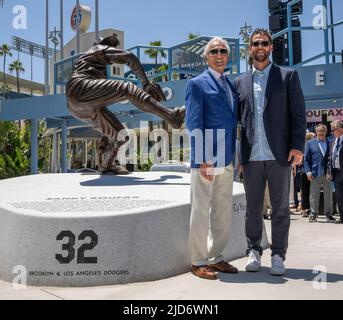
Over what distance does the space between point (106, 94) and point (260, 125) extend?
7.92 feet

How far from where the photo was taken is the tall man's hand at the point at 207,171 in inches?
126

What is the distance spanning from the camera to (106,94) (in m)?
5.20

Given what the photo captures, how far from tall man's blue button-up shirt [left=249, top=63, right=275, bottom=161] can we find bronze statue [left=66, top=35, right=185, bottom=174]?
1.55 metres

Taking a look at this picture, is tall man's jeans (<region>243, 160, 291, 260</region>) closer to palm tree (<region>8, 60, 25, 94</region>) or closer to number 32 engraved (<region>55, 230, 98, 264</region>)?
number 32 engraved (<region>55, 230, 98, 264</region>)

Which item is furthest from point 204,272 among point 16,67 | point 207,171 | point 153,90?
point 16,67

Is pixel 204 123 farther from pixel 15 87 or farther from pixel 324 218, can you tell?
pixel 15 87

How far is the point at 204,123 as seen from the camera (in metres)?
3.33

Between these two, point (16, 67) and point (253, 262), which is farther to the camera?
point (16, 67)

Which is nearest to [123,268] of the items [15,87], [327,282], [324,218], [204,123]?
[204,123]

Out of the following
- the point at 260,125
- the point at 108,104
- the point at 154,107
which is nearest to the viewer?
the point at 260,125

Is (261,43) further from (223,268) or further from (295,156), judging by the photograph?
(223,268)

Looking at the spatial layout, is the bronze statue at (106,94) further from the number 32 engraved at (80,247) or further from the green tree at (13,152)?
the green tree at (13,152)

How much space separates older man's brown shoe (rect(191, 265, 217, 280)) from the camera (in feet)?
10.5

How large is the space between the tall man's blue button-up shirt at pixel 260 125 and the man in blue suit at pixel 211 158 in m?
0.17
